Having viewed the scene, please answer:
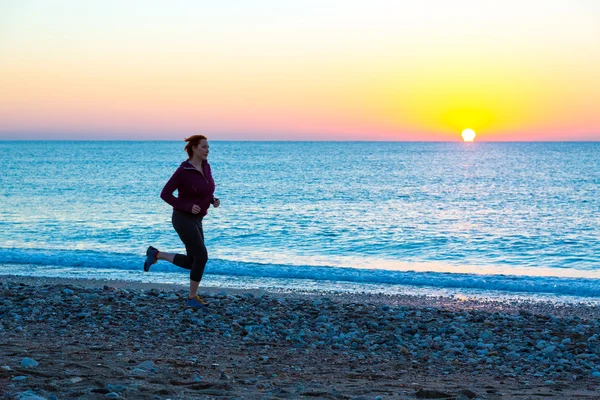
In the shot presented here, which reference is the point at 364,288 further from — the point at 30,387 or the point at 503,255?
the point at 30,387

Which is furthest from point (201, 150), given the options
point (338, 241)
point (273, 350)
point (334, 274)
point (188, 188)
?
point (338, 241)

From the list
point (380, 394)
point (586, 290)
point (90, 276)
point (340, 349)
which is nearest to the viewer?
point (380, 394)

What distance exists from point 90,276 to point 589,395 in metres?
11.7

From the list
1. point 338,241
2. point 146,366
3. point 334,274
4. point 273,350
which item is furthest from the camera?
point 338,241

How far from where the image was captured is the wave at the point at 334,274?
14367 millimetres

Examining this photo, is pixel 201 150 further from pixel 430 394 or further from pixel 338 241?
pixel 338 241

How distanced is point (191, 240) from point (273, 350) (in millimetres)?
2019

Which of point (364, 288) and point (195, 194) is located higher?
point (195, 194)

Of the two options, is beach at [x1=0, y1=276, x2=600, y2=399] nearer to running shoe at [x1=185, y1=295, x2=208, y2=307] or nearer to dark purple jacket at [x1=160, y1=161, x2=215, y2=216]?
running shoe at [x1=185, y1=295, x2=208, y2=307]

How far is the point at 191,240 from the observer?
8703 mm

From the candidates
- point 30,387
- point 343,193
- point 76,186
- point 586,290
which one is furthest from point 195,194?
point 76,186

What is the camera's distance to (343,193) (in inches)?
1700

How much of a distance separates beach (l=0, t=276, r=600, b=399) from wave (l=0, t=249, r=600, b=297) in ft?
15.3

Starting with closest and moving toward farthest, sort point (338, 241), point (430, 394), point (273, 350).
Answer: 1. point (430, 394)
2. point (273, 350)
3. point (338, 241)
